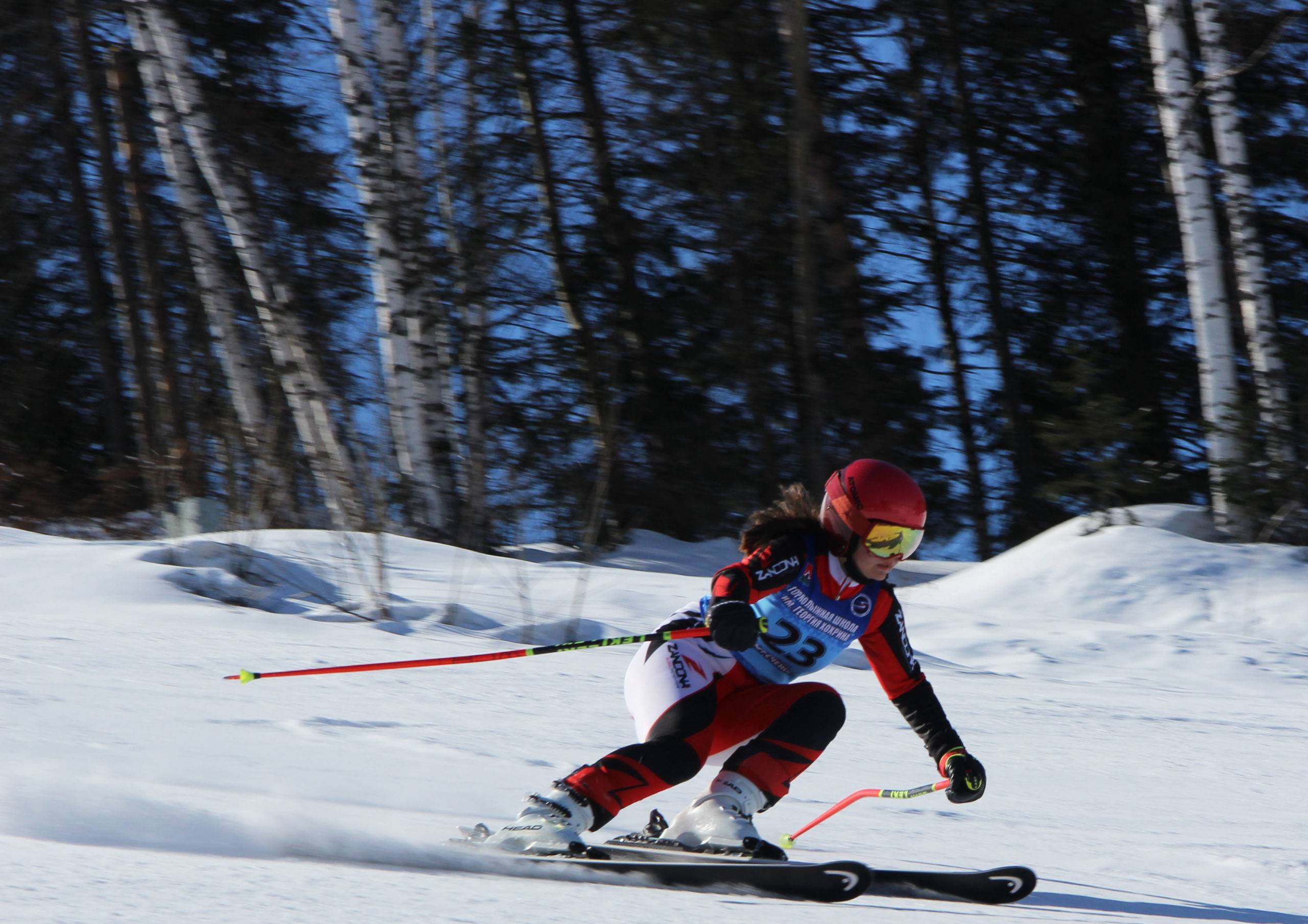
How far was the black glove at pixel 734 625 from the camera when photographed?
2732 millimetres

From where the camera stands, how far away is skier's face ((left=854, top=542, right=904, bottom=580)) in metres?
3.03

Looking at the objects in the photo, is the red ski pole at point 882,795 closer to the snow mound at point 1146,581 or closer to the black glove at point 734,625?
the black glove at point 734,625

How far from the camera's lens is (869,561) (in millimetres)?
3033

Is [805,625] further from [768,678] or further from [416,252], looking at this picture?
[416,252]

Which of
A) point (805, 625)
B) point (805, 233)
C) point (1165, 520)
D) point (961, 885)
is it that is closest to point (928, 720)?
point (805, 625)

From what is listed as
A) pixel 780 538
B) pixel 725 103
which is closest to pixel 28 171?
pixel 725 103

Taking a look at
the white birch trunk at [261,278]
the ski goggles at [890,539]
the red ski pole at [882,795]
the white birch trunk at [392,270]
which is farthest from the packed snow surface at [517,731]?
the white birch trunk at [261,278]

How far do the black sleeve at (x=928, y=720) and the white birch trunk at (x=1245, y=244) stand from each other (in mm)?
6710

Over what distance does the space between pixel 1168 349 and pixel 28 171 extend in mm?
13215

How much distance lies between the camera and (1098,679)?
20.6ft

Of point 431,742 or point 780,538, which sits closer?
A: point 780,538

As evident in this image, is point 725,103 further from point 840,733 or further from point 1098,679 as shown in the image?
point 840,733

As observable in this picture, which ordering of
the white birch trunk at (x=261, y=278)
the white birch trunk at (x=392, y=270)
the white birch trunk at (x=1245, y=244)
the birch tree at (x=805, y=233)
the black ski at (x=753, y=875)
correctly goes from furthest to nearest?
the birch tree at (x=805, y=233) < the white birch trunk at (x=1245, y=244) < the white birch trunk at (x=392, y=270) < the white birch trunk at (x=261, y=278) < the black ski at (x=753, y=875)

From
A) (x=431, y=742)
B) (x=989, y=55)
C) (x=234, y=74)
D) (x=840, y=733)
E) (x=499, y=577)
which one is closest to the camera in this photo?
(x=431, y=742)
